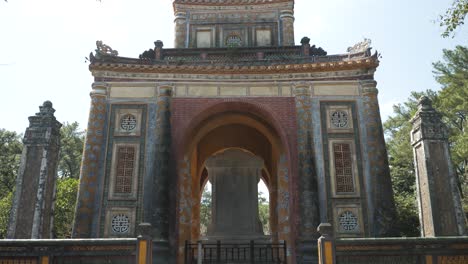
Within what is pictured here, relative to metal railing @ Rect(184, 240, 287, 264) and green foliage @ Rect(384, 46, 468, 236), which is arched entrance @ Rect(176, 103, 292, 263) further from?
green foliage @ Rect(384, 46, 468, 236)

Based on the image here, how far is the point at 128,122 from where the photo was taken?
1664 centimetres

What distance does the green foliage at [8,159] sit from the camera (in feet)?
97.1

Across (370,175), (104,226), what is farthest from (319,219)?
(104,226)

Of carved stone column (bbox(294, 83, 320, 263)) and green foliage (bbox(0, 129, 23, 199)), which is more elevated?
green foliage (bbox(0, 129, 23, 199))

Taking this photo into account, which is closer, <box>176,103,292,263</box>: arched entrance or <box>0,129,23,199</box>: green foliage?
<box>176,103,292,263</box>: arched entrance

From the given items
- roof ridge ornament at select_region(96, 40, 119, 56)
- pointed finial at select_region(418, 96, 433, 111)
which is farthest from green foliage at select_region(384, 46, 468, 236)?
roof ridge ornament at select_region(96, 40, 119, 56)

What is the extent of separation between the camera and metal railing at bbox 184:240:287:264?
14.5m

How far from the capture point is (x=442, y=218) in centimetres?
1262

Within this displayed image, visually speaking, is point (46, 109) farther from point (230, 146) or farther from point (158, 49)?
point (230, 146)

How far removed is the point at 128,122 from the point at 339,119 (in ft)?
27.5

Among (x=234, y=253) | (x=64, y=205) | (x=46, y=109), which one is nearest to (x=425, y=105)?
(x=234, y=253)

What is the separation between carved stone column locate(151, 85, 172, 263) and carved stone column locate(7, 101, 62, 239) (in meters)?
3.49

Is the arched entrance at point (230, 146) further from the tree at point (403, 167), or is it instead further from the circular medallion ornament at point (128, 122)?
the tree at point (403, 167)

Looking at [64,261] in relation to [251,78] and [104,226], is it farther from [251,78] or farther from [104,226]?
[251,78]
